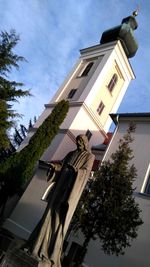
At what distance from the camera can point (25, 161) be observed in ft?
68.9

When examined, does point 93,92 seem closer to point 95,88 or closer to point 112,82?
point 95,88

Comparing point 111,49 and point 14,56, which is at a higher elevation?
point 111,49

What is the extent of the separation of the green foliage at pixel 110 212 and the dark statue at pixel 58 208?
5273 mm

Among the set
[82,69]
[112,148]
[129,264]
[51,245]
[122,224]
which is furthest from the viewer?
[82,69]

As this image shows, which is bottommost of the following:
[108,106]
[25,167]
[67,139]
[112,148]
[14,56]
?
[25,167]

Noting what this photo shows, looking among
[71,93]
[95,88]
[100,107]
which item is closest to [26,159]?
[95,88]

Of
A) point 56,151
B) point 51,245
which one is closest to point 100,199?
point 51,245

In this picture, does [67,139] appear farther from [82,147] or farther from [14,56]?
[82,147]

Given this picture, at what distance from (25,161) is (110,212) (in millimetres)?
11221

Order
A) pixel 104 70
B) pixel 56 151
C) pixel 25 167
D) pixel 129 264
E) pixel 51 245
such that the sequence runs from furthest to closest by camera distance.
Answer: pixel 104 70, pixel 56 151, pixel 25 167, pixel 129 264, pixel 51 245

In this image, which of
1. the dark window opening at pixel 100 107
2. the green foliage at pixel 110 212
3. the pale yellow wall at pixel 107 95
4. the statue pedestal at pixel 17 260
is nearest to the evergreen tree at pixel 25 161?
the pale yellow wall at pixel 107 95

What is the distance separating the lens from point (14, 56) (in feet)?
70.3

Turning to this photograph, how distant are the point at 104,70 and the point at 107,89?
2.03 m

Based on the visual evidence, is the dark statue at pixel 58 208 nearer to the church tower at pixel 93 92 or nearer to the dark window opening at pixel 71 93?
the church tower at pixel 93 92
